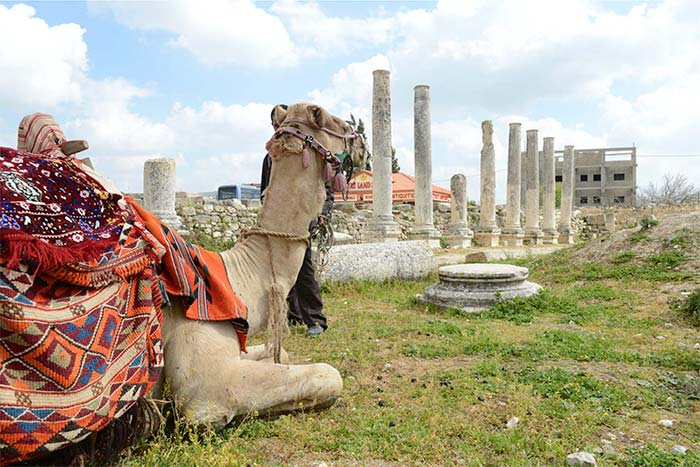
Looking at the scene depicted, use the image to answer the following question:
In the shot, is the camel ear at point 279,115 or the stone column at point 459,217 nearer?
the camel ear at point 279,115

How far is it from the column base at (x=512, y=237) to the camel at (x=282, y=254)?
2239cm

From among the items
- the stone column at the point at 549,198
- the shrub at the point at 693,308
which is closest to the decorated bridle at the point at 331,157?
the shrub at the point at 693,308

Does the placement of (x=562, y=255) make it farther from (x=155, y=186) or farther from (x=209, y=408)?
(x=209, y=408)

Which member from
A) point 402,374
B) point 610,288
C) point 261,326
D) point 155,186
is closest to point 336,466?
point 261,326

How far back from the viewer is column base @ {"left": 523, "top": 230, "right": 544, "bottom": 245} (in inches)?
1044

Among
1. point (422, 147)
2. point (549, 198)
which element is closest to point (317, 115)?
point (422, 147)

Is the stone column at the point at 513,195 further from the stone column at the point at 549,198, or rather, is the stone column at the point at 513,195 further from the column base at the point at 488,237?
the stone column at the point at 549,198

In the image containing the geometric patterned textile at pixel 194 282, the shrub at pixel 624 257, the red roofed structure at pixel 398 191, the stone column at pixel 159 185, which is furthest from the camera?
the red roofed structure at pixel 398 191

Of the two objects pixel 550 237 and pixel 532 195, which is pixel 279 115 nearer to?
pixel 532 195

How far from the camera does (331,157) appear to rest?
10.3 ft

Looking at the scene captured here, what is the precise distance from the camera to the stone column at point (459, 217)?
68.8 feet

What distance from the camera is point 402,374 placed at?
411 cm

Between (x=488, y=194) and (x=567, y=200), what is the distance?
8.54 m

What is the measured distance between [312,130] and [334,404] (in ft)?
5.65
